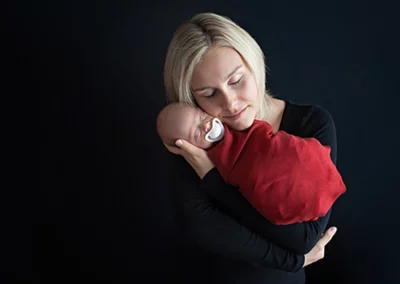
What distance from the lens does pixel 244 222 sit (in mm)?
1249

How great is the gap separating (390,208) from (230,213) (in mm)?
814

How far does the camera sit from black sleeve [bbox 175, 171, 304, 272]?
3.96 feet

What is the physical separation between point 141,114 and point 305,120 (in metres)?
0.73

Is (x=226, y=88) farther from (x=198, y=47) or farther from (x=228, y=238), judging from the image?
(x=228, y=238)

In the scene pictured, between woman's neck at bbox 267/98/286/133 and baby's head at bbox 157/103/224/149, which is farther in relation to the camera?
woman's neck at bbox 267/98/286/133

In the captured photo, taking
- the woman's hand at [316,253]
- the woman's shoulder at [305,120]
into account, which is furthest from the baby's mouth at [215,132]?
the woman's hand at [316,253]

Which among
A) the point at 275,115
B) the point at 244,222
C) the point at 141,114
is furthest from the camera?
the point at 141,114

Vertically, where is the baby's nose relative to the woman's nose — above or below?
below

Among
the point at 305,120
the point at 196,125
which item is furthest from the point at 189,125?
the point at 305,120

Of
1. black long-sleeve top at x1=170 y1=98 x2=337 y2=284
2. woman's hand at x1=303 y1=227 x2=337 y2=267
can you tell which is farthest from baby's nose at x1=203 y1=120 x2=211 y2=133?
woman's hand at x1=303 y1=227 x2=337 y2=267

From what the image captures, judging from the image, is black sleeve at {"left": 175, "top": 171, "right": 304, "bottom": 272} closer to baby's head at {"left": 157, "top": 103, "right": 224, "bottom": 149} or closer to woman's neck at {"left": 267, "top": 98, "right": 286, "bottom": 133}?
baby's head at {"left": 157, "top": 103, "right": 224, "bottom": 149}

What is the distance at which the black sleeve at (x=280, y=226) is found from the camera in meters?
1.20

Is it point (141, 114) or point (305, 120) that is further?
point (141, 114)

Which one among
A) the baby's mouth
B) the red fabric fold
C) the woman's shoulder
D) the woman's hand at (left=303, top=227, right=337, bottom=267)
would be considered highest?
the woman's shoulder
